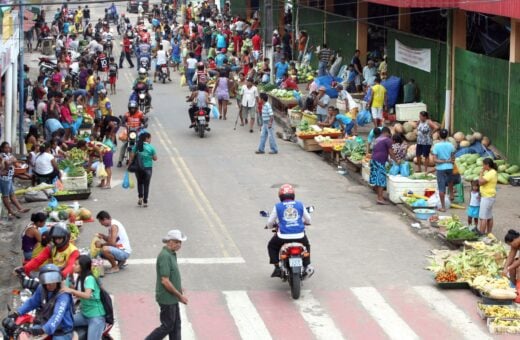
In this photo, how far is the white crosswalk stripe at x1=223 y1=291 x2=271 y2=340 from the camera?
1630 cm

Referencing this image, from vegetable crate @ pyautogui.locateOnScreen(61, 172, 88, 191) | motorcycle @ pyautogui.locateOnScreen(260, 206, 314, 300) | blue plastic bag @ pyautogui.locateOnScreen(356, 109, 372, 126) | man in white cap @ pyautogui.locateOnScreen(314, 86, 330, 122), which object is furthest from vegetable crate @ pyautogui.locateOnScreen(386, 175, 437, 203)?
blue plastic bag @ pyautogui.locateOnScreen(356, 109, 372, 126)

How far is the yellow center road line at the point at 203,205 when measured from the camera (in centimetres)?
2138

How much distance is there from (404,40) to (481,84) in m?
7.01

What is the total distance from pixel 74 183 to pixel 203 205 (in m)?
3.09

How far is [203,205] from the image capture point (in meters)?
25.0

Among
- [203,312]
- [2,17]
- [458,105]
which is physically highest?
[2,17]

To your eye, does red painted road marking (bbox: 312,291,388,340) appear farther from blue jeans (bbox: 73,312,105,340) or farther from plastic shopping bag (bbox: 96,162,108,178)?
plastic shopping bag (bbox: 96,162,108,178)

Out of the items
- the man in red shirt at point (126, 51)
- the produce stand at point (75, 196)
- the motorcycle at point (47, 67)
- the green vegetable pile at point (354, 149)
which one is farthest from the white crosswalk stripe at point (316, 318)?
the man in red shirt at point (126, 51)

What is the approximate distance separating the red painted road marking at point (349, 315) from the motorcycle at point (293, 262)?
457mm

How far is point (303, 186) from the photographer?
27.2 m

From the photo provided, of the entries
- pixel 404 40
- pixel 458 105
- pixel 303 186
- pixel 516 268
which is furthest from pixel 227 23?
pixel 516 268

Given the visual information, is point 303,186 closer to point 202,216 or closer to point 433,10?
point 202,216

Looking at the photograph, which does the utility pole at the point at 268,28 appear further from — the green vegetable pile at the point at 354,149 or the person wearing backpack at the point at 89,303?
the person wearing backpack at the point at 89,303

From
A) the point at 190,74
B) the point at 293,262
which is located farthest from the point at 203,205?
the point at 190,74
